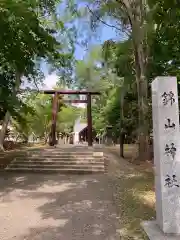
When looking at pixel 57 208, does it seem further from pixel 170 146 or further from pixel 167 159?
pixel 170 146

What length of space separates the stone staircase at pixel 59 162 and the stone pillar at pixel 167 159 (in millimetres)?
6203

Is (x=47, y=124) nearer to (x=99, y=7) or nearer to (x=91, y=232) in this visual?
(x=99, y=7)

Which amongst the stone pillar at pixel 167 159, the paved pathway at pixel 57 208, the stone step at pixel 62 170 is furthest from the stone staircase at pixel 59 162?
the stone pillar at pixel 167 159

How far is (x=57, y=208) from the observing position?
6.88 metres

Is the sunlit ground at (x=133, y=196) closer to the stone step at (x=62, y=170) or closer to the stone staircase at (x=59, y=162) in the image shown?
the stone step at (x=62, y=170)

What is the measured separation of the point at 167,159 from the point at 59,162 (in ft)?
25.5

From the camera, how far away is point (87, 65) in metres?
33.3

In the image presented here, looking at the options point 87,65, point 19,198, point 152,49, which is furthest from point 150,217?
point 87,65

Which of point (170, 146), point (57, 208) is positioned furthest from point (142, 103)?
point (170, 146)

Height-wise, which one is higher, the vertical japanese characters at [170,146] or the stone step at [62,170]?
the vertical japanese characters at [170,146]

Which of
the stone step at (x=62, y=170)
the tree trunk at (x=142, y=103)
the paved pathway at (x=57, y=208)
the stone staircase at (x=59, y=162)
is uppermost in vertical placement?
the tree trunk at (x=142, y=103)

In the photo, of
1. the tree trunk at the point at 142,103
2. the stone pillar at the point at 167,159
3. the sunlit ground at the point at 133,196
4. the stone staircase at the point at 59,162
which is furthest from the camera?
the tree trunk at the point at 142,103

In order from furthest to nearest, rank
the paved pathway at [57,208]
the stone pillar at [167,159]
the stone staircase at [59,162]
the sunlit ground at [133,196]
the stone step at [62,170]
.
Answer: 1. the stone staircase at [59,162]
2. the stone step at [62,170]
3. the sunlit ground at [133,196]
4. the paved pathway at [57,208]
5. the stone pillar at [167,159]

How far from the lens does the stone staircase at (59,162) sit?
11.5m
